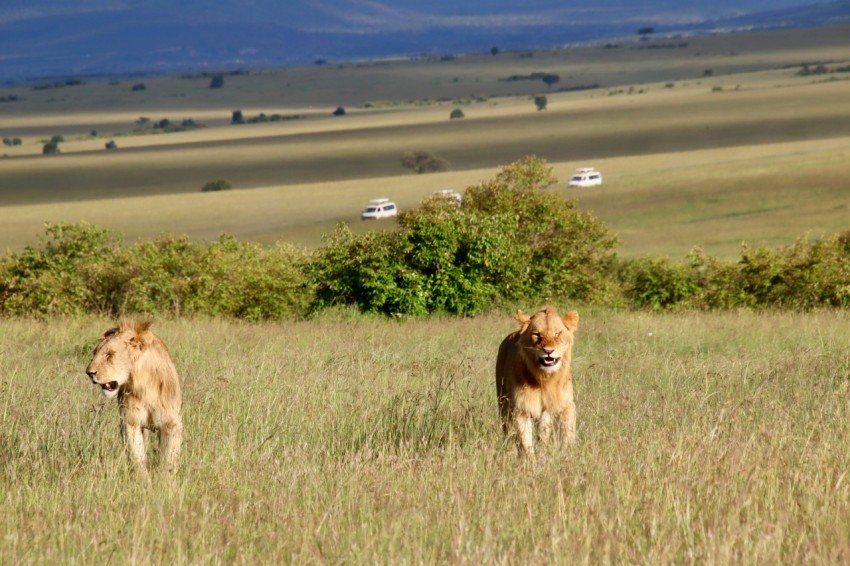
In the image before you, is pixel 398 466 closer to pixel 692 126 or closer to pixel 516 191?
pixel 516 191

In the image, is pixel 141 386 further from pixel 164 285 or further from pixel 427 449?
pixel 164 285

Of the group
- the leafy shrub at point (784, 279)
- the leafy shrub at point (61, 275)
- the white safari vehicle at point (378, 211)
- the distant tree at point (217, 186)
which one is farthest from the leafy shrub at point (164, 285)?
the distant tree at point (217, 186)

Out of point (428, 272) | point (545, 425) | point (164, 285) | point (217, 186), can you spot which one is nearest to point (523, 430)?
point (545, 425)

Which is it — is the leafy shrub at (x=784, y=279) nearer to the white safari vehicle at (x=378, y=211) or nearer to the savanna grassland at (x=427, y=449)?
the savanna grassland at (x=427, y=449)

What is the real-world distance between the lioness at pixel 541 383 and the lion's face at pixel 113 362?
90.8 inches

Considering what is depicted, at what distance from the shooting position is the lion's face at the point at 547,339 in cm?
759

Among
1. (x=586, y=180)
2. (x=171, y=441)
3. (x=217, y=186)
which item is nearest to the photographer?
(x=171, y=441)

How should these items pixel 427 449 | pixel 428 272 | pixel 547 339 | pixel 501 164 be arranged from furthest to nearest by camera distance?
1. pixel 501 164
2. pixel 428 272
3. pixel 427 449
4. pixel 547 339

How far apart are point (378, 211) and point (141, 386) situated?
64.1m

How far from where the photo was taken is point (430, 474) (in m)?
7.07

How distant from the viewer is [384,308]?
909 inches

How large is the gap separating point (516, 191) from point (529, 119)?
12404cm

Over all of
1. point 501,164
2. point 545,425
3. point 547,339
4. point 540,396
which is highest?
point 547,339

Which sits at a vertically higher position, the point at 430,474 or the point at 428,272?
the point at 430,474
